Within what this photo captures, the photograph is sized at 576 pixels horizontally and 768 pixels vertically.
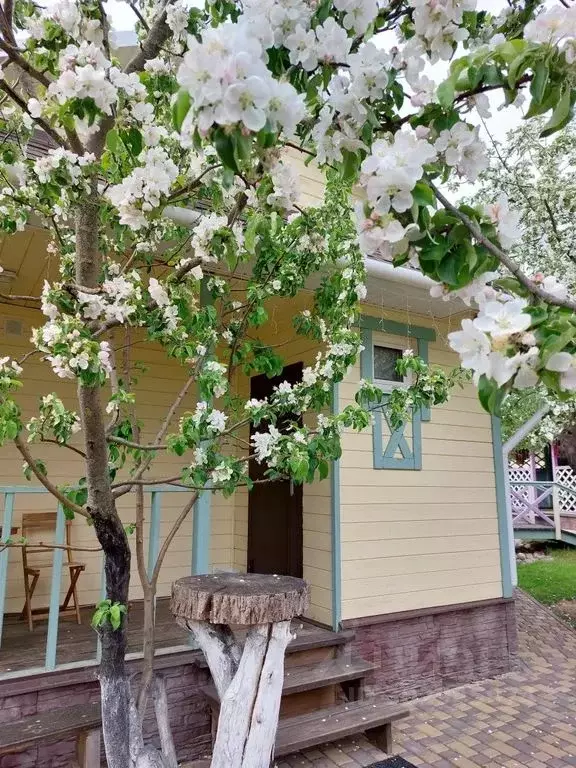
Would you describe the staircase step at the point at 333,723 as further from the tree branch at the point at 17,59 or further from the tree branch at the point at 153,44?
the tree branch at the point at 153,44

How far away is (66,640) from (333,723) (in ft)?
5.62

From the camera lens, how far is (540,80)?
1023mm

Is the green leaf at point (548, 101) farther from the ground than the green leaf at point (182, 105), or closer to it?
farther from the ground

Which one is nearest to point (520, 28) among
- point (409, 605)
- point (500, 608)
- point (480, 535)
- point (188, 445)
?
point (188, 445)

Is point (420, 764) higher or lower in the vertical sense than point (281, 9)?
lower

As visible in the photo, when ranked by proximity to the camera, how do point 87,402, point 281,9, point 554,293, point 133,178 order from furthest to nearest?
1. point 87,402
2. point 133,178
3. point 281,9
4. point 554,293

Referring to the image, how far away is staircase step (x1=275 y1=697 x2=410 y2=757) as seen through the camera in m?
2.75

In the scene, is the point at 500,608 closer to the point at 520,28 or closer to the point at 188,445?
the point at 188,445

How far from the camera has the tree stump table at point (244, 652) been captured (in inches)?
85.3

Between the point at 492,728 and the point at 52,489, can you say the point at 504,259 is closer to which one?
the point at 52,489

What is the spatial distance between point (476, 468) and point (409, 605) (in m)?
1.43

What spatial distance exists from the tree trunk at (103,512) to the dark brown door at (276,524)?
94.4 inches

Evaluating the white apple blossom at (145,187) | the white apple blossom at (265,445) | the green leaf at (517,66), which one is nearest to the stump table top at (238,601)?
the white apple blossom at (265,445)

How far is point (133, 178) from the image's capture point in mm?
1756
